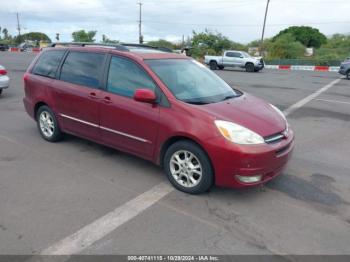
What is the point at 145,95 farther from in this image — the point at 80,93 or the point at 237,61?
the point at 237,61

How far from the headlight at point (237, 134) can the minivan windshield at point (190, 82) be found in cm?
57

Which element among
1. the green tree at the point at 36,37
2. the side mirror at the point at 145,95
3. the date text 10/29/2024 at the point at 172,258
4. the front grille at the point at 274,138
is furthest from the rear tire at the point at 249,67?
the green tree at the point at 36,37

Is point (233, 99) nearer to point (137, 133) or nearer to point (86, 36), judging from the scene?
point (137, 133)

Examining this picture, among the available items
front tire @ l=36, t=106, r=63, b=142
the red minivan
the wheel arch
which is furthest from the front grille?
the wheel arch

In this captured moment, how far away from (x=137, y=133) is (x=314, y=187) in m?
2.44

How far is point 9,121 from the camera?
24.9 feet

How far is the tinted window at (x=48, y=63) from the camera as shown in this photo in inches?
231

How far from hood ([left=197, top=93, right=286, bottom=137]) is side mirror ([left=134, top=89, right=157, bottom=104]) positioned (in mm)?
597

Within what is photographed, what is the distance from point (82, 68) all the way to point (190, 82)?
5.83ft

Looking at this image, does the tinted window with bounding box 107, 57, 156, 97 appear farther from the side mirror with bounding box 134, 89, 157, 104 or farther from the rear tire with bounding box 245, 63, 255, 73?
the rear tire with bounding box 245, 63, 255, 73

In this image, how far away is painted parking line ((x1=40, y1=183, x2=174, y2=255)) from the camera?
3088 millimetres

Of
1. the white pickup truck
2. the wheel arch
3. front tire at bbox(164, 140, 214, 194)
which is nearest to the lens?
front tire at bbox(164, 140, 214, 194)

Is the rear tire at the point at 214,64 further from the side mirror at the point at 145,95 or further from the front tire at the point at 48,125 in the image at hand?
the side mirror at the point at 145,95

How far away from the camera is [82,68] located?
5387 millimetres
